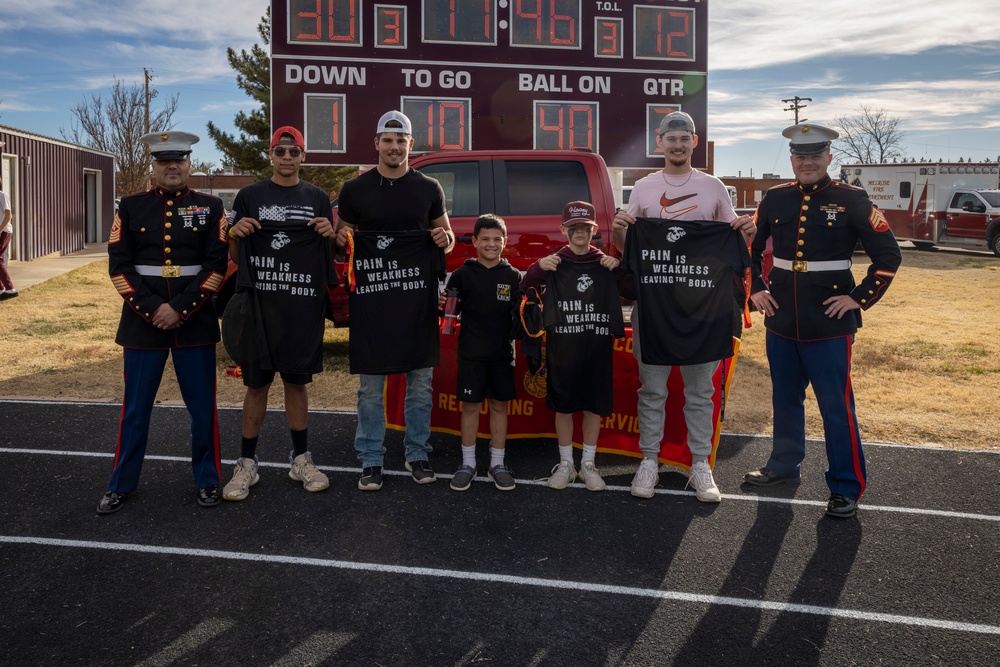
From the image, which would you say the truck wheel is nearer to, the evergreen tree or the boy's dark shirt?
the boy's dark shirt

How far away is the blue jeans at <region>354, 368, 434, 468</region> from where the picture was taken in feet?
16.7

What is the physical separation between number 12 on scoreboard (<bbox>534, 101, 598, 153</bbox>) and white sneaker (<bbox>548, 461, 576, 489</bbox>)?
6.79 metres

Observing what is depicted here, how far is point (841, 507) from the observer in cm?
464

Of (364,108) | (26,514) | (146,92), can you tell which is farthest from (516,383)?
(146,92)

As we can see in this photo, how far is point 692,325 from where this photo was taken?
4.97 meters

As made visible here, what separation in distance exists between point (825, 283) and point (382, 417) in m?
2.75

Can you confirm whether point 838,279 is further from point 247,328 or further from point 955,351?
point 955,351

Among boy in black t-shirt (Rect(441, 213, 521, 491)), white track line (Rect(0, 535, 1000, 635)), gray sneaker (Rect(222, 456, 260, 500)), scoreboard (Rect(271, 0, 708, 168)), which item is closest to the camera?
A: white track line (Rect(0, 535, 1000, 635))

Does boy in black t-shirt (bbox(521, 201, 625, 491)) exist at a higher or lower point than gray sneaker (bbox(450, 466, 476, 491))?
higher

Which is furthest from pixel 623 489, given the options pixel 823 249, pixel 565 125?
pixel 565 125

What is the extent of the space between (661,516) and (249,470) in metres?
2.44

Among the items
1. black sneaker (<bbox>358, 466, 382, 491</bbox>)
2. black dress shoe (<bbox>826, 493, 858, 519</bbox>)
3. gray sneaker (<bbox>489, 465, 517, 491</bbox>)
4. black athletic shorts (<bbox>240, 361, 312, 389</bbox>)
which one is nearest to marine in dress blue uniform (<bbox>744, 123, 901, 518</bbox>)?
black dress shoe (<bbox>826, 493, 858, 519</bbox>)

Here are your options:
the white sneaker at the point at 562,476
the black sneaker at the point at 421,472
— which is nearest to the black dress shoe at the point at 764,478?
the white sneaker at the point at 562,476

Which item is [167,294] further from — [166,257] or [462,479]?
[462,479]
